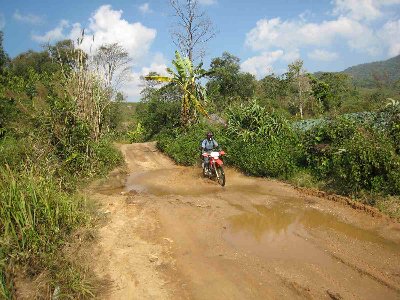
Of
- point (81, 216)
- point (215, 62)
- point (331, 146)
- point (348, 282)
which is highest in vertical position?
point (215, 62)

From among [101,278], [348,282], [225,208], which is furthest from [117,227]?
[348,282]

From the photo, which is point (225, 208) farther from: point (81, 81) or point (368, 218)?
point (81, 81)

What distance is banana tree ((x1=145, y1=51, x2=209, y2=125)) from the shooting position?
17.5m

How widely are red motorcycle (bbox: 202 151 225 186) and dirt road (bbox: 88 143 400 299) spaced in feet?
3.42

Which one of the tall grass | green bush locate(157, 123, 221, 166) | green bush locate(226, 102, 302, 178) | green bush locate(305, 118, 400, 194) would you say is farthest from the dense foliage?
green bush locate(305, 118, 400, 194)

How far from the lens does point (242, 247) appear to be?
6.23 meters

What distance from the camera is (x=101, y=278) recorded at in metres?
5.07

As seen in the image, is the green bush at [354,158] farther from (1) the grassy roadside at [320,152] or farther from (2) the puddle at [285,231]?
(2) the puddle at [285,231]

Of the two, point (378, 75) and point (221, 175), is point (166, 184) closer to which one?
point (221, 175)

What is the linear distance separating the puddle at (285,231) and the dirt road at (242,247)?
0.02m

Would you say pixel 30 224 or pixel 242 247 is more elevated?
pixel 30 224

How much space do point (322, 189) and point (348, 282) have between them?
490 cm

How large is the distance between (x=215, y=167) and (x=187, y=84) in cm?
765

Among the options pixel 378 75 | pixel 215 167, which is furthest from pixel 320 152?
pixel 378 75
